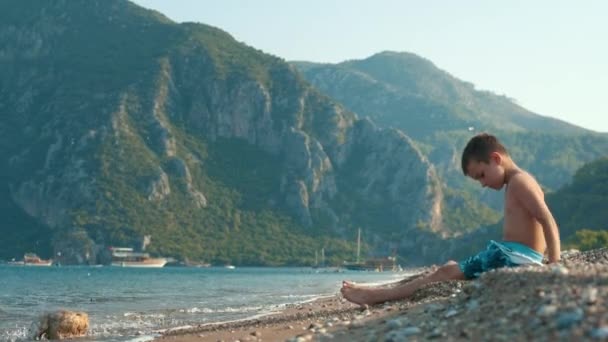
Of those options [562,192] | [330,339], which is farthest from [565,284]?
[562,192]

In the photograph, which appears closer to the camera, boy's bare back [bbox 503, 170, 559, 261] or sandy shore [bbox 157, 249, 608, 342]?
sandy shore [bbox 157, 249, 608, 342]

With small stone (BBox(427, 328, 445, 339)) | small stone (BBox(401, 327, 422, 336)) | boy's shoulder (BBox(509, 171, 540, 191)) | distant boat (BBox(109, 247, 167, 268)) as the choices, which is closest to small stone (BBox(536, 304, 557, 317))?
small stone (BBox(427, 328, 445, 339))

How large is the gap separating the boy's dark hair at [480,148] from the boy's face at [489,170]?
0.17 feet

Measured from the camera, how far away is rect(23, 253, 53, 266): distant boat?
161m

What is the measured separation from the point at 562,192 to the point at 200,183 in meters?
79.4

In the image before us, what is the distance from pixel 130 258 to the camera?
171875 mm

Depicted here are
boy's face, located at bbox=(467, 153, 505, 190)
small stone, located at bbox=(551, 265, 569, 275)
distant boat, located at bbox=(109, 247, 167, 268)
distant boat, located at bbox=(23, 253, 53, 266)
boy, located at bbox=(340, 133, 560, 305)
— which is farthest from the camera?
distant boat, located at bbox=(109, 247, 167, 268)

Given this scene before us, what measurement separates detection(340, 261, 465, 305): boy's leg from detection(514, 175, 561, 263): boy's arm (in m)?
1.93

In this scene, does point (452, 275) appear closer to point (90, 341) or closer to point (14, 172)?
point (90, 341)

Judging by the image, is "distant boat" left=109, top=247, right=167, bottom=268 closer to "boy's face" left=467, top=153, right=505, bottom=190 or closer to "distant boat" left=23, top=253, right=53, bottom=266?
"distant boat" left=23, top=253, right=53, bottom=266

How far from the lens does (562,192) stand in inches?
5482

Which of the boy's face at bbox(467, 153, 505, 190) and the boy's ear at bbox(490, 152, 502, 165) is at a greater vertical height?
the boy's ear at bbox(490, 152, 502, 165)

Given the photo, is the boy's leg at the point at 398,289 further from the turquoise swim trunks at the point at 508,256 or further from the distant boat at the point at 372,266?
the distant boat at the point at 372,266

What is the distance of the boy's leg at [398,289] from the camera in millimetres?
12742
